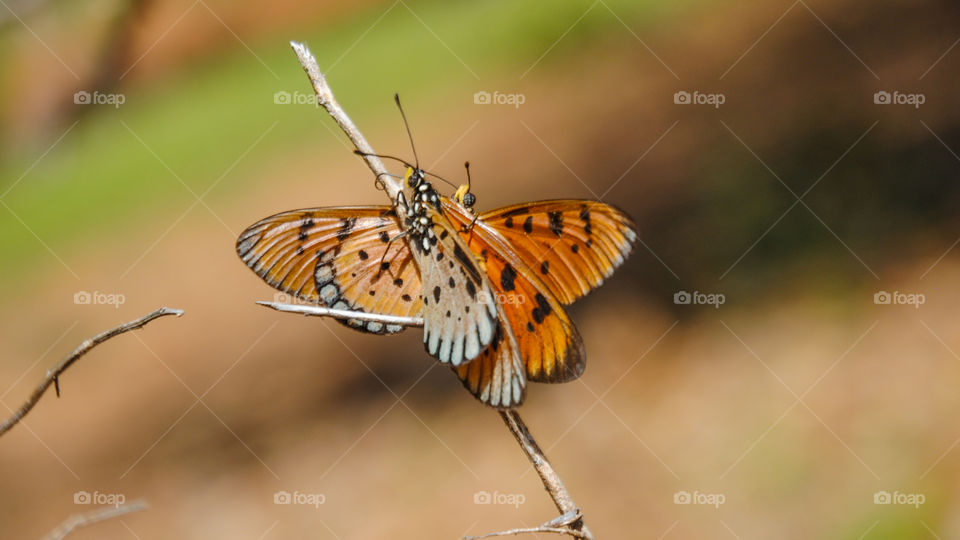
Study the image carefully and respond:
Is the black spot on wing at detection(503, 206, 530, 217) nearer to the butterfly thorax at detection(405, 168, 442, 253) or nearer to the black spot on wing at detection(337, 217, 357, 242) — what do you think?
the butterfly thorax at detection(405, 168, 442, 253)

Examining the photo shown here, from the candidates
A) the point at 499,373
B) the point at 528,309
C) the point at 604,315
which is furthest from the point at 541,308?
the point at 604,315

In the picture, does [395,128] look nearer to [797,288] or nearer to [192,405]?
[192,405]

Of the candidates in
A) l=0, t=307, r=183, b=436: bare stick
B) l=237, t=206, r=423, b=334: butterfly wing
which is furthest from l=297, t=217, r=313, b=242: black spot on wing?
l=0, t=307, r=183, b=436: bare stick

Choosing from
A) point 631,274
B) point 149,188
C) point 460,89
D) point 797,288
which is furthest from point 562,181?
point 149,188

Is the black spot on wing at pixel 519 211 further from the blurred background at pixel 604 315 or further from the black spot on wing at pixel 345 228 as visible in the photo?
the blurred background at pixel 604 315

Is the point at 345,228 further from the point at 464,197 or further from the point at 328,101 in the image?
the point at 328,101
